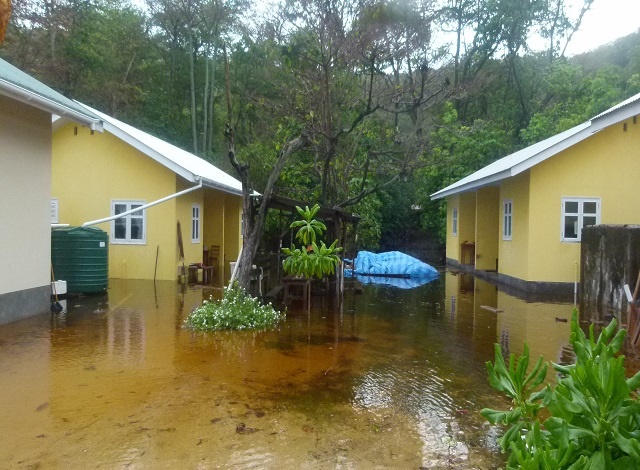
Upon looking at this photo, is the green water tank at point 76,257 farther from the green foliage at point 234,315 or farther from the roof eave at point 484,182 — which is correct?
the roof eave at point 484,182

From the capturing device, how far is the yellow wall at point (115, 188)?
1633cm

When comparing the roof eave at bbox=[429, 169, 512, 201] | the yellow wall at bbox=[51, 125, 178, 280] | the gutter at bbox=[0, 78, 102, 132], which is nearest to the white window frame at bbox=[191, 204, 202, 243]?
the yellow wall at bbox=[51, 125, 178, 280]

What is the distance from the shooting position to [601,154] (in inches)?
582

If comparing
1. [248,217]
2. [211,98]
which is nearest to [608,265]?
[248,217]

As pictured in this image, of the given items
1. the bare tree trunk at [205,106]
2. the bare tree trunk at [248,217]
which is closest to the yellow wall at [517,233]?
the bare tree trunk at [248,217]

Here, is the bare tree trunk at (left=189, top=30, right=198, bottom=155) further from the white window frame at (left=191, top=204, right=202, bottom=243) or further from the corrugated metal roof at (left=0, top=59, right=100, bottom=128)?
the corrugated metal roof at (left=0, top=59, right=100, bottom=128)

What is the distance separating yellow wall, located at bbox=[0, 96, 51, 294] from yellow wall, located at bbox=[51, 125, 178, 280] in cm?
499

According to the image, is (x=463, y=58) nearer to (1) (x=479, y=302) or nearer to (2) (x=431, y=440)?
(1) (x=479, y=302)

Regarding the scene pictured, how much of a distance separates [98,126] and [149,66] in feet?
81.9

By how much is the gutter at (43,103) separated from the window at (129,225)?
4962mm

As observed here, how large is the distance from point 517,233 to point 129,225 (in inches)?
422

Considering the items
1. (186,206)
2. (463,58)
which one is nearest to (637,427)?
(186,206)

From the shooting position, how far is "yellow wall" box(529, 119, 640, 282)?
581 inches

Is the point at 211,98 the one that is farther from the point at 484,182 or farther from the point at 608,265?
the point at 608,265
